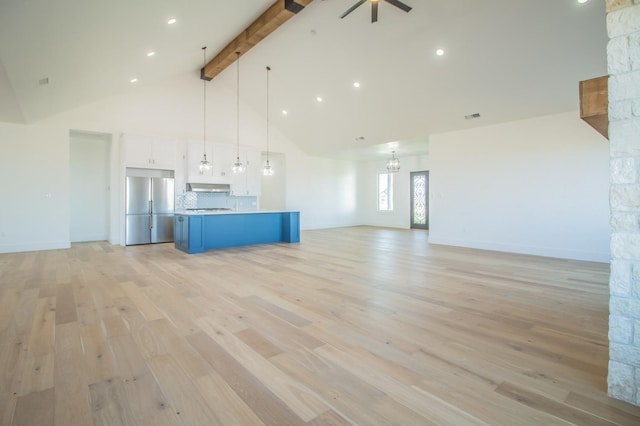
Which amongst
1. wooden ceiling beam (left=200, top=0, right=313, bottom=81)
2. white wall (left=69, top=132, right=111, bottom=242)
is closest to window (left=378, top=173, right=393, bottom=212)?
wooden ceiling beam (left=200, top=0, right=313, bottom=81)

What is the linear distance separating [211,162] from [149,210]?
193cm

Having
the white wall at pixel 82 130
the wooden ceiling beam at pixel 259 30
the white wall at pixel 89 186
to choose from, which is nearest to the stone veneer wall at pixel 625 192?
the wooden ceiling beam at pixel 259 30

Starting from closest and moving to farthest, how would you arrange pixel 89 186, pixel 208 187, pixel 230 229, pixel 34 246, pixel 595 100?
pixel 595 100 < pixel 34 246 < pixel 230 229 < pixel 89 186 < pixel 208 187

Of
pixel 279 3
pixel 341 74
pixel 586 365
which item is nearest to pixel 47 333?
pixel 586 365

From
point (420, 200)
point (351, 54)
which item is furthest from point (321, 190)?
point (351, 54)

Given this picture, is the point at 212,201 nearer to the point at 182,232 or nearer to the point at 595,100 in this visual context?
the point at 182,232

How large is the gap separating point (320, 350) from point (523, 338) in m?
1.57

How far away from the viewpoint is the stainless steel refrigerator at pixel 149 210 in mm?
7090

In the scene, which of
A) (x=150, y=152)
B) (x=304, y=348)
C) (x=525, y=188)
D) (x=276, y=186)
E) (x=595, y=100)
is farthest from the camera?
(x=276, y=186)

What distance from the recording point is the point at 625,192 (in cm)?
157

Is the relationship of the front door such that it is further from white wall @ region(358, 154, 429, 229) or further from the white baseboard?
the white baseboard

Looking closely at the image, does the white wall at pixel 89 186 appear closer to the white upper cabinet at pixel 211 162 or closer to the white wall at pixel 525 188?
the white upper cabinet at pixel 211 162

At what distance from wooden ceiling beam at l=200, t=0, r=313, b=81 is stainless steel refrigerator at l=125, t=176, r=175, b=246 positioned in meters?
3.05

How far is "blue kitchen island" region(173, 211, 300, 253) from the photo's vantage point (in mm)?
6262
